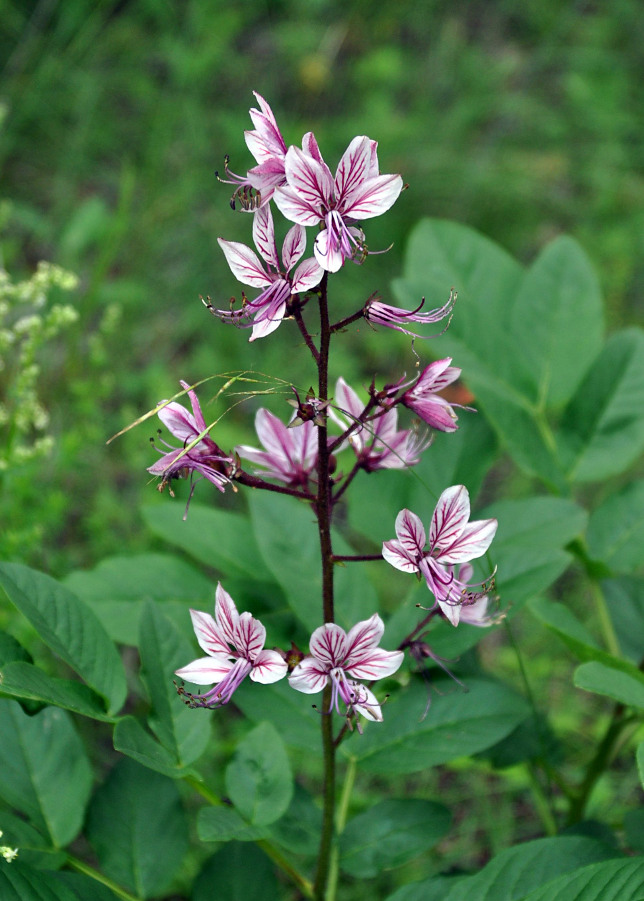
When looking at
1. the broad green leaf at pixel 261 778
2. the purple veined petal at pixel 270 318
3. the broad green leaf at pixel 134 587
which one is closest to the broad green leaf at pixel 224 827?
the broad green leaf at pixel 261 778

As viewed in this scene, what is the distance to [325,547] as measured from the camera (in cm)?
112

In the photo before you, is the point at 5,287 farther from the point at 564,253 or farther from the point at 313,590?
the point at 564,253

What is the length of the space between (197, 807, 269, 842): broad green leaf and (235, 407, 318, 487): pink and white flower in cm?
48

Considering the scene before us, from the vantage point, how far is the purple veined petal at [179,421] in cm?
114

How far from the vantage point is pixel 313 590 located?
4.72ft

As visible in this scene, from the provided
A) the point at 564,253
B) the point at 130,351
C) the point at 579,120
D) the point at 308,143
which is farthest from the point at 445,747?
the point at 579,120

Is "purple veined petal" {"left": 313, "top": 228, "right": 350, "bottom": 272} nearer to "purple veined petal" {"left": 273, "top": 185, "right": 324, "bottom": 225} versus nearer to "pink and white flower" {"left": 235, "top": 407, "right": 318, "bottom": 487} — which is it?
"purple veined petal" {"left": 273, "top": 185, "right": 324, "bottom": 225}

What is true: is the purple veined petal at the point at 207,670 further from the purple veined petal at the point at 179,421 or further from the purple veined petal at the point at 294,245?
the purple veined petal at the point at 294,245

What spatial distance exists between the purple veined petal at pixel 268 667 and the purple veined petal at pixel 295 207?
0.56 metres

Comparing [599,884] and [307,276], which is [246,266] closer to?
[307,276]

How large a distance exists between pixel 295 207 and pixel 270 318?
139 mm

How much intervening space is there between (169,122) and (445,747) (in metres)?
3.05

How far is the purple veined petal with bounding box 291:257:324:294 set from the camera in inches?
40.8

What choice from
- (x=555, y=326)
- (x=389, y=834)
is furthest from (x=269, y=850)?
(x=555, y=326)
